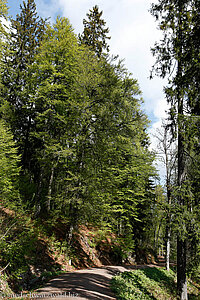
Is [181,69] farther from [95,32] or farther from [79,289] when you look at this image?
[95,32]

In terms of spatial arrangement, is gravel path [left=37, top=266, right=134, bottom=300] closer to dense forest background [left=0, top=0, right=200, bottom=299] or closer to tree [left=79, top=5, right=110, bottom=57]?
dense forest background [left=0, top=0, right=200, bottom=299]

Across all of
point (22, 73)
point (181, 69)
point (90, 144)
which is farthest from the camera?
point (22, 73)

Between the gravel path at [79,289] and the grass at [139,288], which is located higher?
the gravel path at [79,289]

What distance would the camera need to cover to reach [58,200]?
11.1 meters

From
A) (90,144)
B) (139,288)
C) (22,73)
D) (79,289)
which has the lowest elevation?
(139,288)

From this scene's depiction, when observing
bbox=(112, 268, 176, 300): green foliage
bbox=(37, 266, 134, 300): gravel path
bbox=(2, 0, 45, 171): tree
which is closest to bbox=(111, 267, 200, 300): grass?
bbox=(112, 268, 176, 300): green foliage

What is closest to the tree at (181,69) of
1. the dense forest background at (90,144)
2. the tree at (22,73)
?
the dense forest background at (90,144)

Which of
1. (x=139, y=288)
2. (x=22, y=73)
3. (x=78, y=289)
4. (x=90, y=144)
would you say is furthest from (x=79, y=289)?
(x=22, y=73)

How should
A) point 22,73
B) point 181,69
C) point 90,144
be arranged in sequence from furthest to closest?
point 22,73
point 90,144
point 181,69

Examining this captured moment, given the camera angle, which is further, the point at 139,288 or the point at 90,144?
the point at 90,144

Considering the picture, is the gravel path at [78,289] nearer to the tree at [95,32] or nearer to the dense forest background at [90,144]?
the dense forest background at [90,144]

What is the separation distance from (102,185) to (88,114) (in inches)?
168

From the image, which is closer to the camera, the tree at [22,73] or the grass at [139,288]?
the grass at [139,288]

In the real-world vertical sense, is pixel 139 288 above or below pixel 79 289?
below
